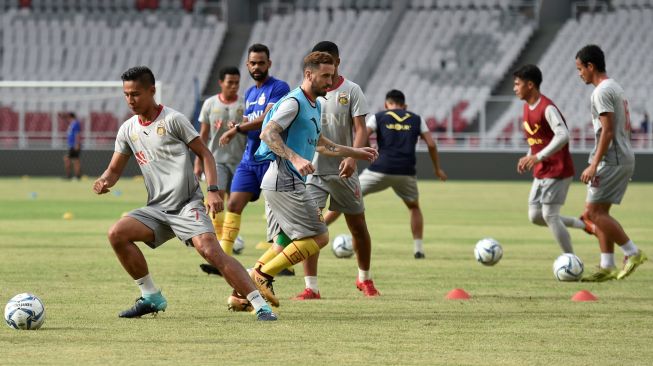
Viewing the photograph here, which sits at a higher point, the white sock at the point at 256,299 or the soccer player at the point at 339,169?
the soccer player at the point at 339,169

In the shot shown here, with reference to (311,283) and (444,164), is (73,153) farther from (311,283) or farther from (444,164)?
(311,283)

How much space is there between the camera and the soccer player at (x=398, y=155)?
1470cm

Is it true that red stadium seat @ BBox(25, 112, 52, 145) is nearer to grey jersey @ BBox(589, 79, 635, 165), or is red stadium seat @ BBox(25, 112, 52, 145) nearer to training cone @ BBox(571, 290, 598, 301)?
grey jersey @ BBox(589, 79, 635, 165)

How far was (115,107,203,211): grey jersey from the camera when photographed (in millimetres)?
8656

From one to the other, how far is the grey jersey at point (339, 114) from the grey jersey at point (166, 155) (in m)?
2.05

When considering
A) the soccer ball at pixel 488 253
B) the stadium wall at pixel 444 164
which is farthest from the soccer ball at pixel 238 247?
the stadium wall at pixel 444 164

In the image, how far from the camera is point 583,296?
10.3 m

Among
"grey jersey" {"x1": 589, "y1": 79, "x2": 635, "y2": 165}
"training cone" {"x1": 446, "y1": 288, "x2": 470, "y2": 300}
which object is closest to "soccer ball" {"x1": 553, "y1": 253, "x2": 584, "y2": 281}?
"grey jersey" {"x1": 589, "y1": 79, "x2": 635, "y2": 165}

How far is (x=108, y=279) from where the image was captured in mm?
11641

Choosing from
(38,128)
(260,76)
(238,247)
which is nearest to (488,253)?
(238,247)

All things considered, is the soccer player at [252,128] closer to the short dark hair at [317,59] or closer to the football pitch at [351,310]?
the football pitch at [351,310]

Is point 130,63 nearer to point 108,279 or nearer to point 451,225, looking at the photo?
point 451,225

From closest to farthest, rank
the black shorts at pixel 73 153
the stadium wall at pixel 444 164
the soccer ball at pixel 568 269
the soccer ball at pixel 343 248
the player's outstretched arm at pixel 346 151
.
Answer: the player's outstretched arm at pixel 346 151, the soccer ball at pixel 568 269, the soccer ball at pixel 343 248, the stadium wall at pixel 444 164, the black shorts at pixel 73 153

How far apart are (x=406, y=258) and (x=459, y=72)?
27.8 meters
